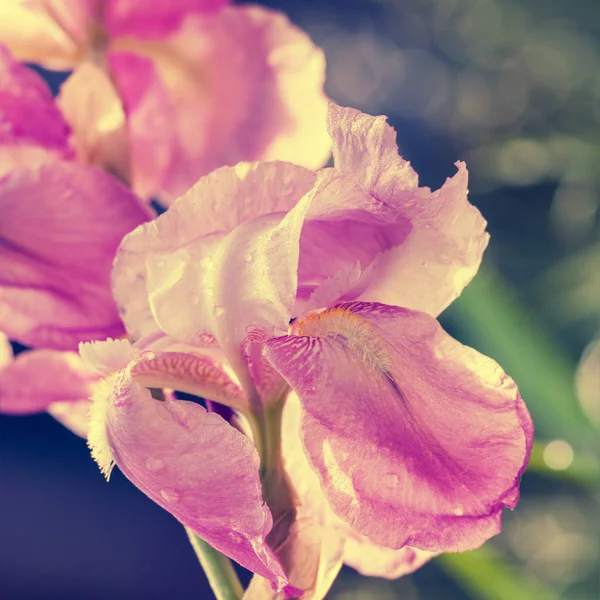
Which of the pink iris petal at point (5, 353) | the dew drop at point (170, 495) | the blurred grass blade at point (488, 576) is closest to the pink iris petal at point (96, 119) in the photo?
the pink iris petal at point (5, 353)

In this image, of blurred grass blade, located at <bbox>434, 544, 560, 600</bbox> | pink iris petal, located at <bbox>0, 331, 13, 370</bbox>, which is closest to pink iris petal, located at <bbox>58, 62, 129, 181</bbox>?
pink iris petal, located at <bbox>0, 331, 13, 370</bbox>

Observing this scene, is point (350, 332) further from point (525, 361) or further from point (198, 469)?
point (525, 361)

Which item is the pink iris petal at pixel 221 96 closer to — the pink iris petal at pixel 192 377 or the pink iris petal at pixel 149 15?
the pink iris petal at pixel 149 15

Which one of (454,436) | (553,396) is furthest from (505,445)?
(553,396)

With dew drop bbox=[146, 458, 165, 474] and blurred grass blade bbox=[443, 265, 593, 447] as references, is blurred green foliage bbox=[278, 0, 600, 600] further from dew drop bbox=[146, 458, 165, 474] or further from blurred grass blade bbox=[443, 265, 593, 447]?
dew drop bbox=[146, 458, 165, 474]

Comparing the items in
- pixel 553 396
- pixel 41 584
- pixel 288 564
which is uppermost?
pixel 288 564

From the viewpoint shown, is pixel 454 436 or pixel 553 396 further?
pixel 553 396

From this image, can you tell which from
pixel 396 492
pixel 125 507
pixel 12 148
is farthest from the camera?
pixel 125 507

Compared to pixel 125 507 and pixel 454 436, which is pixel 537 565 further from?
pixel 454 436
